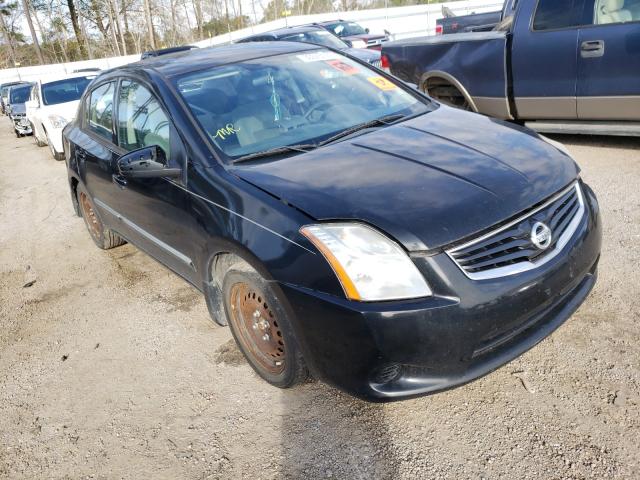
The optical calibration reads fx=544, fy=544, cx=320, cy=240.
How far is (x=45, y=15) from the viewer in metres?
50.6

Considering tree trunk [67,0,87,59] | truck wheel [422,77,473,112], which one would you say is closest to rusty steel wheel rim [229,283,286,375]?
truck wheel [422,77,473,112]

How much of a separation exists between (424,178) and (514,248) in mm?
501

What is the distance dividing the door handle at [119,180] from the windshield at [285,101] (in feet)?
2.83

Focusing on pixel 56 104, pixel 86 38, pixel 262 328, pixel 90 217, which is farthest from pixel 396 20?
pixel 86 38

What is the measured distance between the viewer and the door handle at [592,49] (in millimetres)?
5152

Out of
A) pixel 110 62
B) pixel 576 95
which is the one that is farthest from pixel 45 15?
pixel 576 95

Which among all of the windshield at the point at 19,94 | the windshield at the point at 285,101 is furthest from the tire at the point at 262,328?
the windshield at the point at 19,94

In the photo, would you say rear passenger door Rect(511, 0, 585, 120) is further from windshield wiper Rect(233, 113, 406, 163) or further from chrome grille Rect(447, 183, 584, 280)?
chrome grille Rect(447, 183, 584, 280)

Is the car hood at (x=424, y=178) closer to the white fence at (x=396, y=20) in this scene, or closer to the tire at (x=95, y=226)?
the tire at (x=95, y=226)

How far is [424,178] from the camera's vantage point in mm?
2455

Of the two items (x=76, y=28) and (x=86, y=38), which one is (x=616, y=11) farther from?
(x=76, y=28)

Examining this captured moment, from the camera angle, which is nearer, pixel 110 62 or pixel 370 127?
pixel 370 127

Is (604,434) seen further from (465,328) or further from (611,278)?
(611,278)

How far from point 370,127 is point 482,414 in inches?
66.4
